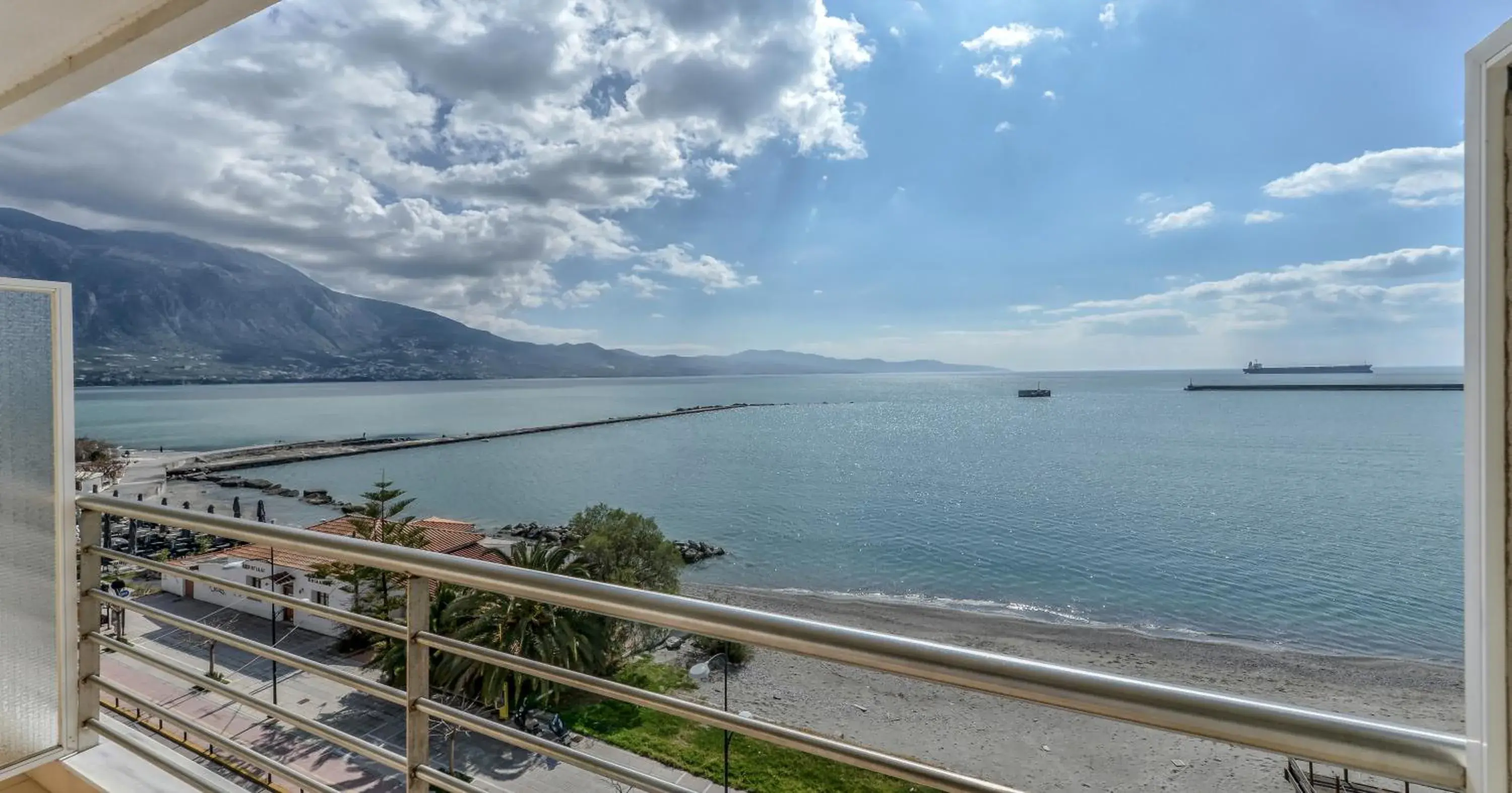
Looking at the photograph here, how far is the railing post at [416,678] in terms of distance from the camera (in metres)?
1.07

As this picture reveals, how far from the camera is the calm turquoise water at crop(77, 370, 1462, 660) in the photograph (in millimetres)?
19094

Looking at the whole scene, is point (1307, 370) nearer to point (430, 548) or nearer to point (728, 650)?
point (728, 650)

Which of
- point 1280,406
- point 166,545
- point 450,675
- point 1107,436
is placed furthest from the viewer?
point 1280,406

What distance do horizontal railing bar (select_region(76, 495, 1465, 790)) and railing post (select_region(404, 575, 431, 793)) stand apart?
0.24 ft

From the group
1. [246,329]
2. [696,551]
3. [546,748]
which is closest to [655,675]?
[696,551]

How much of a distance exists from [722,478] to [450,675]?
2645 centimetres

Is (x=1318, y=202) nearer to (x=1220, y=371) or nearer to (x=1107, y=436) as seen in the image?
(x=1107, y=436)

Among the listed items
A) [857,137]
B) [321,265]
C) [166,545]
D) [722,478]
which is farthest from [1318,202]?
[321,265]

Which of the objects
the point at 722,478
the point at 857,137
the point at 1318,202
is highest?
the point at 857,137

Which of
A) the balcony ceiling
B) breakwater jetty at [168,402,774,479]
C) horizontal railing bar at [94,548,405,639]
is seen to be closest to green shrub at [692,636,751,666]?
horizontal railing bar at [94,548,405,639]

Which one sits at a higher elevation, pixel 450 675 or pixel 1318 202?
pixel 1318 202

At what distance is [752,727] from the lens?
82cm

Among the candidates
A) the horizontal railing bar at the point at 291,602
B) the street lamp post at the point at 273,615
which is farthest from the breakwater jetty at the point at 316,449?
the horizontal railing bar at the point at 291,602

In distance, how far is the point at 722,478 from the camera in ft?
116
